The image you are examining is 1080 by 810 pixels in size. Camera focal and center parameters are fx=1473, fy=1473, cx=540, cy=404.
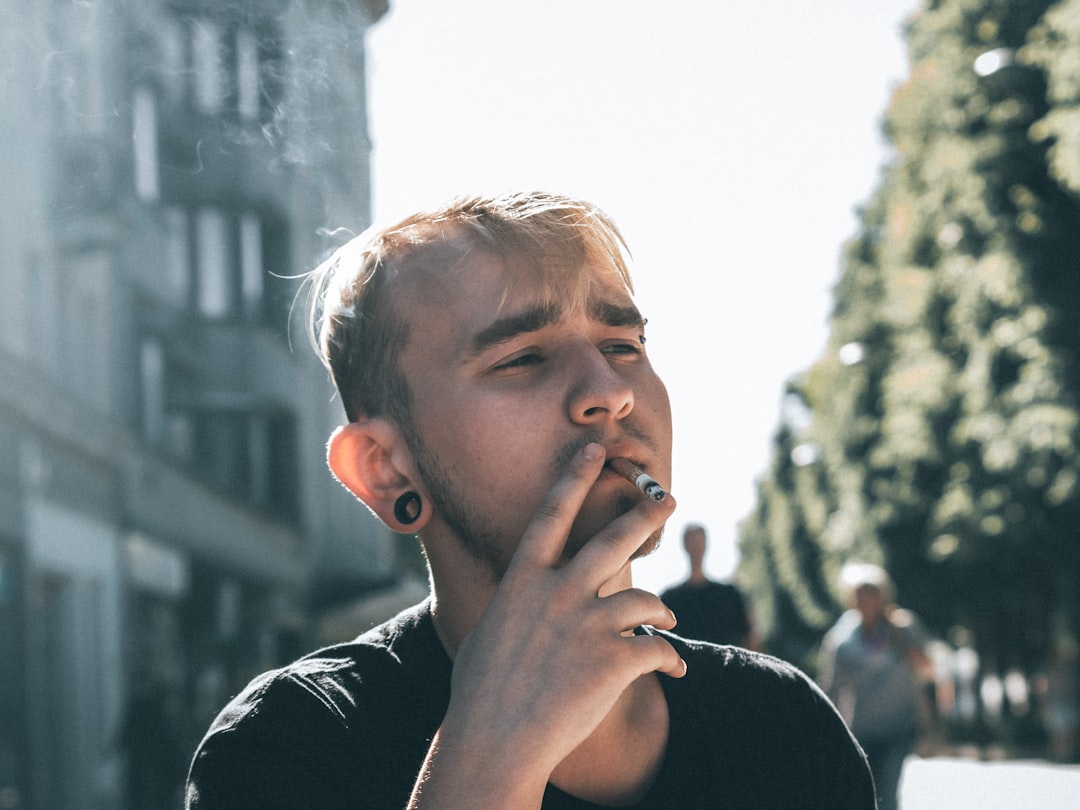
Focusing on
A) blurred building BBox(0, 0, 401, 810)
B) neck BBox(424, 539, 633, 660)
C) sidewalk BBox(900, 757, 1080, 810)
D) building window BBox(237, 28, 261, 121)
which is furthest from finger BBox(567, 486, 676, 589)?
sidewalk BBox(900, 757, 1080, 810)

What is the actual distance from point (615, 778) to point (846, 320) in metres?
34.1

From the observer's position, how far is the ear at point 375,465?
83.0 inches

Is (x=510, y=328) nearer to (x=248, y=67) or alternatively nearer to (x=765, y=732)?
(x=765, y=732)

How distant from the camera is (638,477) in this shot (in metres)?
1.81

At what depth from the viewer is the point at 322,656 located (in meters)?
2.16

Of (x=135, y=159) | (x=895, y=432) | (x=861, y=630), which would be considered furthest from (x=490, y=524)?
(x=895, y=432)

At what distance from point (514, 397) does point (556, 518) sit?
264 millimetres

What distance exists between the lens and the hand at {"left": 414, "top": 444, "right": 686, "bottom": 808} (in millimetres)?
1624

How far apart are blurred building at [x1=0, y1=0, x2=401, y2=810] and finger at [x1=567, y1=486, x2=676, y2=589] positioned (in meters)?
3.04

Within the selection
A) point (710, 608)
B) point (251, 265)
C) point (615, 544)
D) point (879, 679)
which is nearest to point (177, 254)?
point (251, 265)

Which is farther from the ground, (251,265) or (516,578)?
(516,578)

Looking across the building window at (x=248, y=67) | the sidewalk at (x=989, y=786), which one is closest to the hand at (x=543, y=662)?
the building window at (x=248, y=67)

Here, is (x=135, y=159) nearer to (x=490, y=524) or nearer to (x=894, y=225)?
(x=894, y=225)

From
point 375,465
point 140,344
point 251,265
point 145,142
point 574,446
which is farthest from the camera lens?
point 251,265
